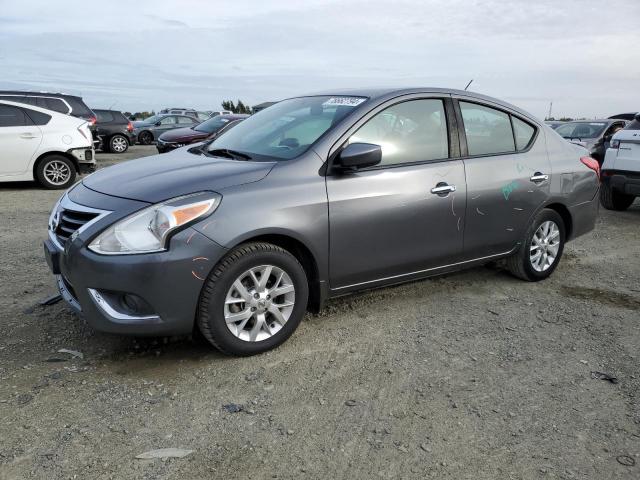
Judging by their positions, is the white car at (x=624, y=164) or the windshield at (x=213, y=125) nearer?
the white car at (x=624, y=164)

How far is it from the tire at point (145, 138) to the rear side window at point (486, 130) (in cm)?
2184

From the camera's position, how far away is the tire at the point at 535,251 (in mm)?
4887

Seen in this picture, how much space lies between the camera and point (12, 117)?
32.2ft

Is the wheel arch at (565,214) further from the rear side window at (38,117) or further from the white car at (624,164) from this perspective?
the rear side window at (38,117)

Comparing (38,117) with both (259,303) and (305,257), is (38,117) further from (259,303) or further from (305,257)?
(259,303)

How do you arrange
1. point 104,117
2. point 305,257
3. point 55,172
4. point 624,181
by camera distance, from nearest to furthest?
1. point 305,257
2. point 624,181
3. point 55,172
4. point 104,117

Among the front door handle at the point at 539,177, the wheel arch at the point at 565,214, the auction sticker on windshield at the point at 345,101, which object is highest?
the auction sticker on windshield at the point at 345,101

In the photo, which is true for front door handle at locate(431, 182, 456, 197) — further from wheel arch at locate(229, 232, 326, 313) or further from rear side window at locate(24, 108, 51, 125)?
rear side window at locate(24, 108, 51, 125)

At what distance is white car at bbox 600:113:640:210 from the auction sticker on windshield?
5817 mm

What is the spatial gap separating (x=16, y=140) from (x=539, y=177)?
876 cm

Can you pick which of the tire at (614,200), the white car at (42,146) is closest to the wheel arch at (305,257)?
the tire at (614,200)

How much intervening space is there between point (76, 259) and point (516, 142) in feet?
11.6

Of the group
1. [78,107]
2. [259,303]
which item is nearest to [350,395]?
[259,303]

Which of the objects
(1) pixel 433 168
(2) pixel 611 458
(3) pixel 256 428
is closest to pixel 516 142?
(1) pixel 433 168
